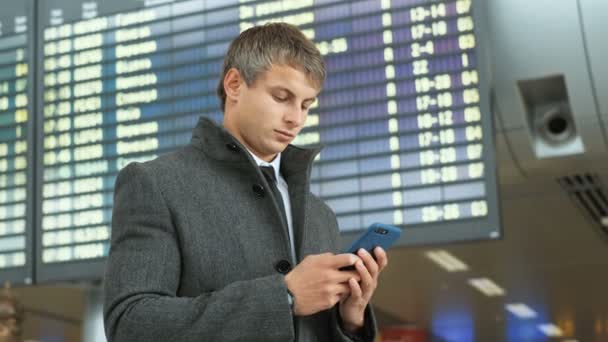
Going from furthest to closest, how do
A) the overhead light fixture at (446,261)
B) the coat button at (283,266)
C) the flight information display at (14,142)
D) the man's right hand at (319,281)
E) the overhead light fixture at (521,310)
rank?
the overhead light fixture at (521,310), the overhead light fixture at (446,261), the flight information display at (14,142), the coat button at (283,266), the man's right hand at (319,281)

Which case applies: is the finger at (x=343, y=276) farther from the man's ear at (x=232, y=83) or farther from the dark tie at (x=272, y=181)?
the man's ear at (x=232, y=83)

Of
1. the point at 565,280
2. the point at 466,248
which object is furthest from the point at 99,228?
the point at 565,280

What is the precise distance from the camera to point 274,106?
70.7 inches

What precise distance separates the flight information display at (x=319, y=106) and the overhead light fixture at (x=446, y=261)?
12.6 ft

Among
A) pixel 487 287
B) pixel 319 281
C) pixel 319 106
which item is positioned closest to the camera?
pixel 319 281

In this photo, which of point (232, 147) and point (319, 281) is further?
point (232, 147)

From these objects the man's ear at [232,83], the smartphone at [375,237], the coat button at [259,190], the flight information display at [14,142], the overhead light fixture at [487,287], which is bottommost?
the overhead light fixture at [487,287]

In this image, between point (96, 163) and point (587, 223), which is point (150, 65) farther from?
point (587, 223)

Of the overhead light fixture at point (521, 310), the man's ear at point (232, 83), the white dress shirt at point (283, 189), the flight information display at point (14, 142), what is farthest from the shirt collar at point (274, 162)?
the overhead light fixture at point (521, 310)

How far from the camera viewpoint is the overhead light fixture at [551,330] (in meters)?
13.4

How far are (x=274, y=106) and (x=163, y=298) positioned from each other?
37 centimetres

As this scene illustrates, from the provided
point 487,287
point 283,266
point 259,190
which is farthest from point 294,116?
point 487,287

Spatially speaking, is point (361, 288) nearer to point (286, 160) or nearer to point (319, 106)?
point (286, 160)

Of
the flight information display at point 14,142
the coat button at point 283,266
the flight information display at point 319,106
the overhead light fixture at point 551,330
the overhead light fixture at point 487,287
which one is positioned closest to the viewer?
the coat button at point 283,266
